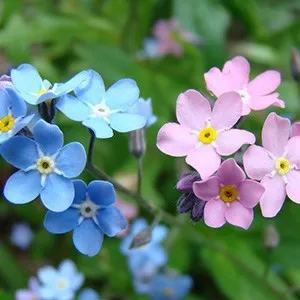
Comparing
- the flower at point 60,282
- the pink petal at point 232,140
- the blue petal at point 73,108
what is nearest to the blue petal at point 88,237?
the blue petal at point 73,108

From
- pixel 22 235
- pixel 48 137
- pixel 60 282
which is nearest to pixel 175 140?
pixel 48 137

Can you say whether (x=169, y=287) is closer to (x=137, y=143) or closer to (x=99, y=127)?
(x=137, y=143)

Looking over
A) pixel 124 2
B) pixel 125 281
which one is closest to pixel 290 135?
pixel 125 281

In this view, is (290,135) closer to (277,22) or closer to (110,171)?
(110,171)

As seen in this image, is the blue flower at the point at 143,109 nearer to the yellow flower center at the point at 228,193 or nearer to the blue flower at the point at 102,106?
the blue flower at the point at 102,106

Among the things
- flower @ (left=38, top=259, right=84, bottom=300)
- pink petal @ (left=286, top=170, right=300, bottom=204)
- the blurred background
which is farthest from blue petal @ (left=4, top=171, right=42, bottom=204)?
the blurred background
